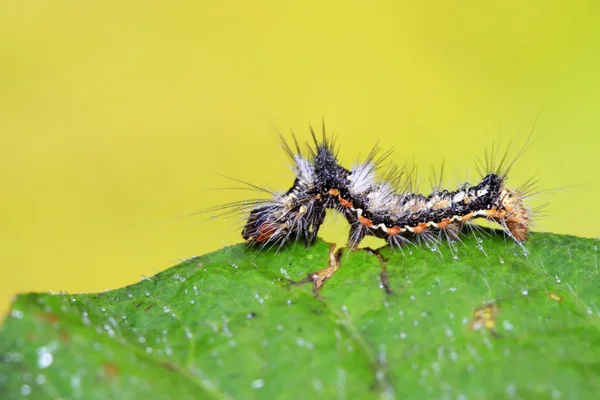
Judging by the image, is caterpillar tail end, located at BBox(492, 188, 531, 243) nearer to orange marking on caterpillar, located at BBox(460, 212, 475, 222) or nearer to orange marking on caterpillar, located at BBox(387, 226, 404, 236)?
orange marking on caterpillar, located at BBox(460, 212, 475, 222)

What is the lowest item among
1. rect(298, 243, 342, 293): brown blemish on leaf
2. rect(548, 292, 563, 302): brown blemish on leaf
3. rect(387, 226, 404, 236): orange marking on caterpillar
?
rect(548, 292, 563, 302): brown blemish on leaf

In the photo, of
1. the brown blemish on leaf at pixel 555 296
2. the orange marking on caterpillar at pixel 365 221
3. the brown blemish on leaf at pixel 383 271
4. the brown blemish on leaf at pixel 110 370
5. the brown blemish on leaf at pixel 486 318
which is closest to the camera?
the brown blemish on leaf at pixel 110 370

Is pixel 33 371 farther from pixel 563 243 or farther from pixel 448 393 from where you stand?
pixel 563 243

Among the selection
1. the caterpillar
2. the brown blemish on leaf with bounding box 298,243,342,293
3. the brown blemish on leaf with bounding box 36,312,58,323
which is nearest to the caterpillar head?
the caterpillar

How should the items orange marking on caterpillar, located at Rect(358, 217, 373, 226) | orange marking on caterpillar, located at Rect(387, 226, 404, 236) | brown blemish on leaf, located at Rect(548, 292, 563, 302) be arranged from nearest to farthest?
1. brown blemish on leaf, located at Rect(548, 292, 563, 302)
2. orange marking on caterpillar, located at Rect(387, 226, 404, 236)
3. orange marking on caterpillar, located at Rect(358, 217, 373, 226)

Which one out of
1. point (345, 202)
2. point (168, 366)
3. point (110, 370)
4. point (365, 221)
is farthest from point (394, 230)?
point (110, 370)

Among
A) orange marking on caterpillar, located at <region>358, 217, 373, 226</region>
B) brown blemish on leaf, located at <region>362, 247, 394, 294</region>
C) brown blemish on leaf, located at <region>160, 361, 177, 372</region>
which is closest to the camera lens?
brown blemish on leaf, located at <region>160, 361, 177, 372</region>

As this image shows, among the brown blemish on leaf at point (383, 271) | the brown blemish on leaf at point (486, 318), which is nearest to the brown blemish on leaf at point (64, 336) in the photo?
the brown blemish on leaf at point (383, 271)

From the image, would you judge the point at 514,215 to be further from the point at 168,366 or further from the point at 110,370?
the point at 110,370

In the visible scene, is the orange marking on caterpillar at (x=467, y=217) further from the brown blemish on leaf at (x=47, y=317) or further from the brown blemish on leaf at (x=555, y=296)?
the brown blemish on leaf at (x=47, y=317)
